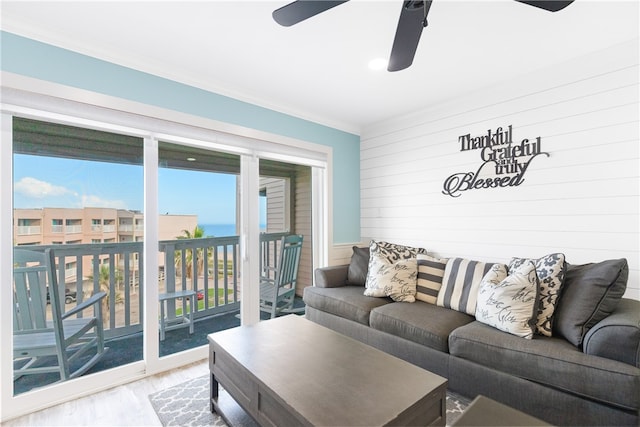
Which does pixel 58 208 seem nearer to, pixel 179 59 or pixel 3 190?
pixel 3 190

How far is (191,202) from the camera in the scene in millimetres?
2781

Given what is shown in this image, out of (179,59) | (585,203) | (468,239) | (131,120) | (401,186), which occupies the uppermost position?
(179,59)

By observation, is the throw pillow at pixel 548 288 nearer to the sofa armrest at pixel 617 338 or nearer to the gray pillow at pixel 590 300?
the gray pillow at pixel 590 300

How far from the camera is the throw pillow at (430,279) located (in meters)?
2.78

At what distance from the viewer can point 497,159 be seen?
2828mm

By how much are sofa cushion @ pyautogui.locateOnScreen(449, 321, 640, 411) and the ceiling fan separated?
1.78 meters

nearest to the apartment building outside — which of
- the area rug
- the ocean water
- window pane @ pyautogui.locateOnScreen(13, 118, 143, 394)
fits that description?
window pane @ pyautogui.locateOnScreen(13, 118, 143, 394)

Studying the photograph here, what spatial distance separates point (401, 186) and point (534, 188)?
1347 millimetres

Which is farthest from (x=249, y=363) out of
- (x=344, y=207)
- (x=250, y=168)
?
(x=344, y=207)

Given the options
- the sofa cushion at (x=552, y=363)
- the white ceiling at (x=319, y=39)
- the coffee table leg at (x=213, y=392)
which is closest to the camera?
the sofa cushion at (x=552, y=363)

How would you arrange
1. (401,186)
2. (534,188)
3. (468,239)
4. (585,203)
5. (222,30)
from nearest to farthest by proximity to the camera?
1. (222,30)
2. (585,203)
3. (534,188)
4. (468,239)
5. (401,186)

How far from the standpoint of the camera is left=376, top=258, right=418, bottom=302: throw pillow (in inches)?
111

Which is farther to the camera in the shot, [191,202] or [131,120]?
[191,202]

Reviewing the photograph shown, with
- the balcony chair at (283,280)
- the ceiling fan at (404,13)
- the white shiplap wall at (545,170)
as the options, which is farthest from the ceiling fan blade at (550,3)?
the balcony chair at (283,280)
